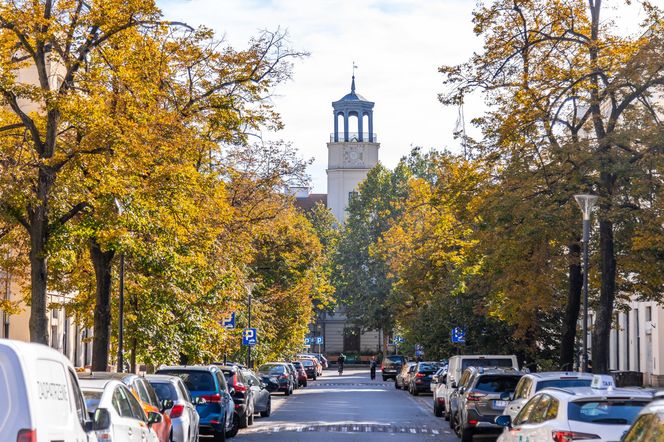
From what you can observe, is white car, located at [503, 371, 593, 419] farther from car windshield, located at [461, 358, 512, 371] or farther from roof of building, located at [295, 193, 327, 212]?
roof of building, located at [295, 193, 327, 212]

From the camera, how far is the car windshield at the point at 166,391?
20.6 meters

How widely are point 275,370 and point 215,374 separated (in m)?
28.1

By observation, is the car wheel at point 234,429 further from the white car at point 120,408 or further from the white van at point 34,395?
the white van at point 34,395

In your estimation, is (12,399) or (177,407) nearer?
(12,399)

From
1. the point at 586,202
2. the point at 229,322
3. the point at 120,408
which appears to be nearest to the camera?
the point at 120,408

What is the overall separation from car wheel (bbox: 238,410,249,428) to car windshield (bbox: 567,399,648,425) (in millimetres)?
17512

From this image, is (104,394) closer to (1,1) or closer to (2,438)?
(2,438)

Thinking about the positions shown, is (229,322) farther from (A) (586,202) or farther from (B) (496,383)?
(A) (586,202)

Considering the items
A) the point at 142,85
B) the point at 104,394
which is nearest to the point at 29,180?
the point at 142,85

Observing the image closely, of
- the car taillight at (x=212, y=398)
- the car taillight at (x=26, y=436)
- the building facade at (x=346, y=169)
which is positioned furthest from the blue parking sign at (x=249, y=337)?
the building facade at (x=346, y=169)

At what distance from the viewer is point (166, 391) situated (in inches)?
819

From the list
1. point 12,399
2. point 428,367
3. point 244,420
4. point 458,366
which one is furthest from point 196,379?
point 428,367

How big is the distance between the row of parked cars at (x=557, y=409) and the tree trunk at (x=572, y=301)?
243 inches

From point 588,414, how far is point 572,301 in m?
21.4
